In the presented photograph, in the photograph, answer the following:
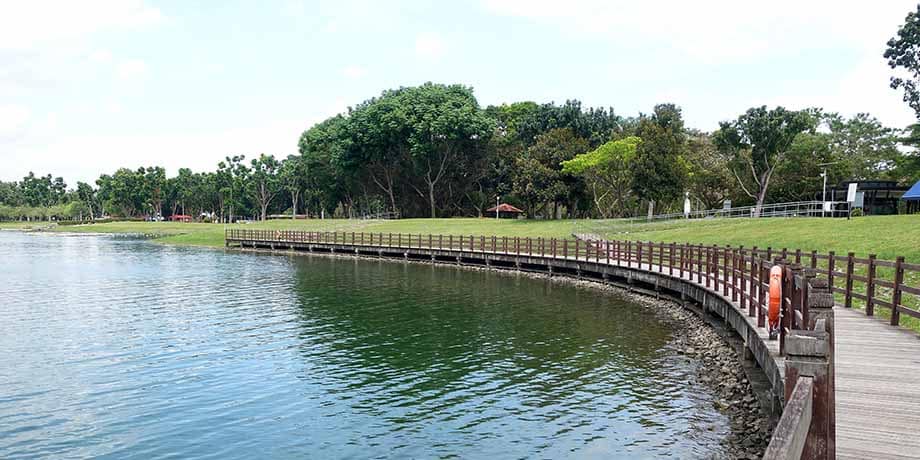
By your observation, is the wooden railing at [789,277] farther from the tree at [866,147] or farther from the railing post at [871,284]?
the tree at [866,147]

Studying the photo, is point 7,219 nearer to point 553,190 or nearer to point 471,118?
point 471,118

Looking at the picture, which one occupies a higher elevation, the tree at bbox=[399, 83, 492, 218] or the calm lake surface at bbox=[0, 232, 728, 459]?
the tree at bbox=[399, 83, 492, 218]

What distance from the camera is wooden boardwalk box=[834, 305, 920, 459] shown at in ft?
23.7

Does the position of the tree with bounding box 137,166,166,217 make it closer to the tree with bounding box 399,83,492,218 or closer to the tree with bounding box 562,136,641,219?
the tree with bounding box 399,83,492,218

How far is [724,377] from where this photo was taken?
15609mm

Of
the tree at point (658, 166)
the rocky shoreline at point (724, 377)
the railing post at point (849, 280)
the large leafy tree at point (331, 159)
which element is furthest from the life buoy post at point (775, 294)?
the large leafy tree at point (331, 159)

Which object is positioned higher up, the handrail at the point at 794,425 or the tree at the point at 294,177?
the tree at the point at 294,177

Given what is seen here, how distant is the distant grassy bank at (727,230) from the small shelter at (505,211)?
11406mm

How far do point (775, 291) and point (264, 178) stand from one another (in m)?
129

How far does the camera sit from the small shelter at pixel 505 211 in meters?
93.4

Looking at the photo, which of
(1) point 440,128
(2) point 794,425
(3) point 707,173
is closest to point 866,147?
(3) point 707,173

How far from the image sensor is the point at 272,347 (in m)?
19.9

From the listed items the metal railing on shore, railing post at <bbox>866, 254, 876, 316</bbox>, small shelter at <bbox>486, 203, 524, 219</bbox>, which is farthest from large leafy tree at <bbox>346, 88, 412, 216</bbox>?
railing post at <bbox>866, 254, 876, 316</bbox>

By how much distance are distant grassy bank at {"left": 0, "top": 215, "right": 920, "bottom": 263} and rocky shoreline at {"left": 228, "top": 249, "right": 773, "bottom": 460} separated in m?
8.66
